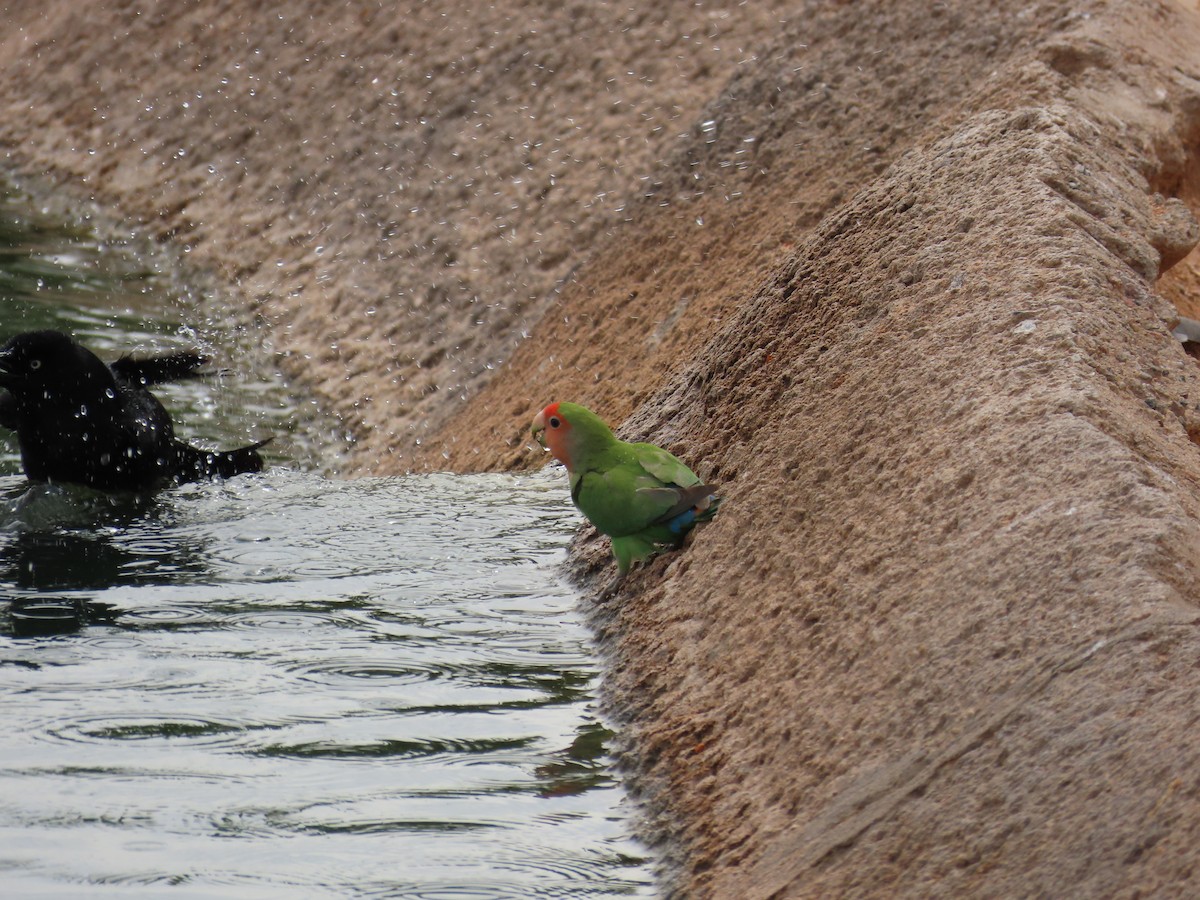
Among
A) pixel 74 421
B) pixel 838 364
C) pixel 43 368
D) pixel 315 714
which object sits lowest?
pixel 315 714

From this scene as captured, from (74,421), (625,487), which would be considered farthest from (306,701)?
(74,421)

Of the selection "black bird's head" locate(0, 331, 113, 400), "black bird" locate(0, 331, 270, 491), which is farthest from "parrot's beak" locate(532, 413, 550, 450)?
"black bird's head" locate(0, 331, 113, 400)

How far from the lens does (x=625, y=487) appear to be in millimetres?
5230

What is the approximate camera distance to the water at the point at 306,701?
11.8ft

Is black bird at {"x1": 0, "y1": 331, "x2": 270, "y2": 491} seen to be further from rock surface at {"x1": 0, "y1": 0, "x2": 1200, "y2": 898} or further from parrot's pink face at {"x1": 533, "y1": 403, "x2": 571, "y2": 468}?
parrot's pink face at {"x1": 533, "y1": 403, "x2": 571, "y2": 468}

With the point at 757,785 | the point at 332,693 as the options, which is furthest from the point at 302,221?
the point at 757,785

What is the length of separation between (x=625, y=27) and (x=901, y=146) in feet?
16.0

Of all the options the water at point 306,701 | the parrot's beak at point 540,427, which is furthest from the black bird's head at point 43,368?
the parrot's beak at point 540,427

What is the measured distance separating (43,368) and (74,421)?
0.29 metres

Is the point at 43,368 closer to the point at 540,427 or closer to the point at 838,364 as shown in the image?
the point at 540,427

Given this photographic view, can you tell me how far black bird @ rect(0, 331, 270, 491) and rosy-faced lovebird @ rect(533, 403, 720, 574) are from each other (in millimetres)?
3018

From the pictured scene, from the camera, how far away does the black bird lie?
7.46 metres

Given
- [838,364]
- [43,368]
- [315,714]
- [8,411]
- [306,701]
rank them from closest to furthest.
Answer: [315,714] < [306,701] < [838,364] < [43,368] < [8,411]

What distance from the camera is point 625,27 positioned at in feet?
45.6
